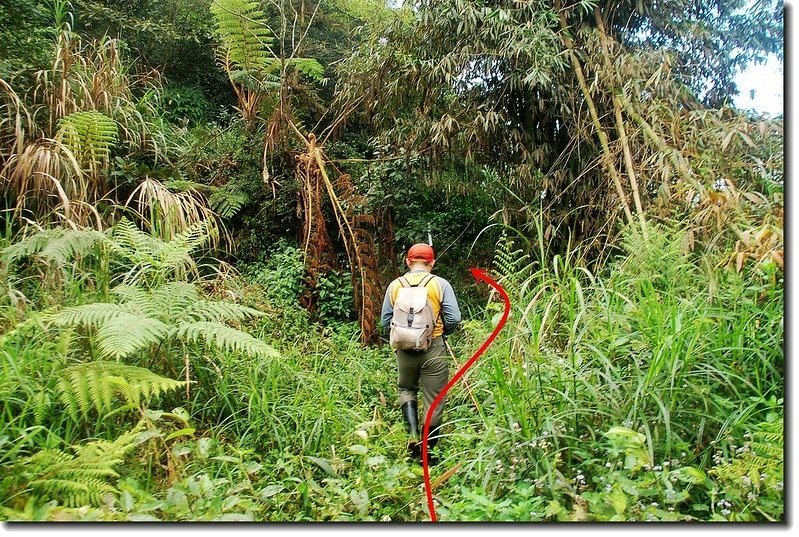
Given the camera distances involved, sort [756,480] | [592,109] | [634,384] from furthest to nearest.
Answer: [592,109] < [634,384] < [756,480]

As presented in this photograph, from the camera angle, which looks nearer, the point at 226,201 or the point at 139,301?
the point at 139,301

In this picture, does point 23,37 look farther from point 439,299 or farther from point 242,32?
point 439,299

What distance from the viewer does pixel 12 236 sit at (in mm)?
2594

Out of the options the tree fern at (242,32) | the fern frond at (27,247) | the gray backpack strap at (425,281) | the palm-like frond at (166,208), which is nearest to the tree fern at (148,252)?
the fern frond at (27,247)

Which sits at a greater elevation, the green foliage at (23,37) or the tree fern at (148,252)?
the green foliage at (23,37)

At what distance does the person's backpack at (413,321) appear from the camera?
7.59ft

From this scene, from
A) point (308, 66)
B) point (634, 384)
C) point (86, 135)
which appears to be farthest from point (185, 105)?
point (634, 384)

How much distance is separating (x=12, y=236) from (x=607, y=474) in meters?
2.94

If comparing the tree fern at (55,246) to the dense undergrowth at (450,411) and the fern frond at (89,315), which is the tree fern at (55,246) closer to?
the dense undergrowth at (450,411)

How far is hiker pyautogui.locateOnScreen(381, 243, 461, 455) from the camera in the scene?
2324 millimetres

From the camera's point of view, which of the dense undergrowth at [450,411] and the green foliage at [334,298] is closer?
the dense undergrowth at [450,411]

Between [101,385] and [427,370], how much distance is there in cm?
139

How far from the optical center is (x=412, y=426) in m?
2.42

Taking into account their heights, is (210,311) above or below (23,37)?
below
